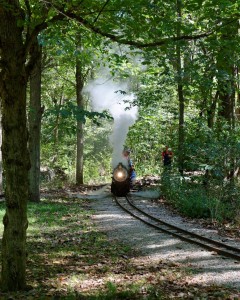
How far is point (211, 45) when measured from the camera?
6.86m

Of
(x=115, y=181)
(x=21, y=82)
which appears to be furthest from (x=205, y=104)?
(x=21, y=82)

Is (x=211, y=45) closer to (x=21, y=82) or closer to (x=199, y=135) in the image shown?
(x=21, y=82)

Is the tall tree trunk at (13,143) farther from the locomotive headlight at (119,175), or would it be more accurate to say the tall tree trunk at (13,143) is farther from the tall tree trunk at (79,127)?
the tall tree trunk at (79,127)

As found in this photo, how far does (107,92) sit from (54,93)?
4.67m

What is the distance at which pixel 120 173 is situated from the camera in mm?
22281

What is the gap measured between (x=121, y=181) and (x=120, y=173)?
51 cm

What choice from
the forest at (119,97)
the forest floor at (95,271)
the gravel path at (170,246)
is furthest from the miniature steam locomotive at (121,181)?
the forest floor at (95,271)

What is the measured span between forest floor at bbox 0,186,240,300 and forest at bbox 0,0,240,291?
2.69ft

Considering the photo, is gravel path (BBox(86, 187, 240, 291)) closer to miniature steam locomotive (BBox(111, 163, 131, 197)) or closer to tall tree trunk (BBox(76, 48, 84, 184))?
miniature steam locomotive (BBox(111, 163, 131, 197))

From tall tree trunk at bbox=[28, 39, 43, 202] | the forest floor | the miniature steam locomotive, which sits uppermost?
tall tree trunk at bbox=[28, 39, 43, 202]

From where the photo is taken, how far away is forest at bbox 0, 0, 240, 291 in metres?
6.78

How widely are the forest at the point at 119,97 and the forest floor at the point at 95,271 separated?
32.3 inches

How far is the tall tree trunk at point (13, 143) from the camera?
6.73 meters

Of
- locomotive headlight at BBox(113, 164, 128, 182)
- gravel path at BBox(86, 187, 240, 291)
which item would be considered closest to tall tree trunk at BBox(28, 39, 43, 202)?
gravel path at BBox(86, 187, 240, 291)
